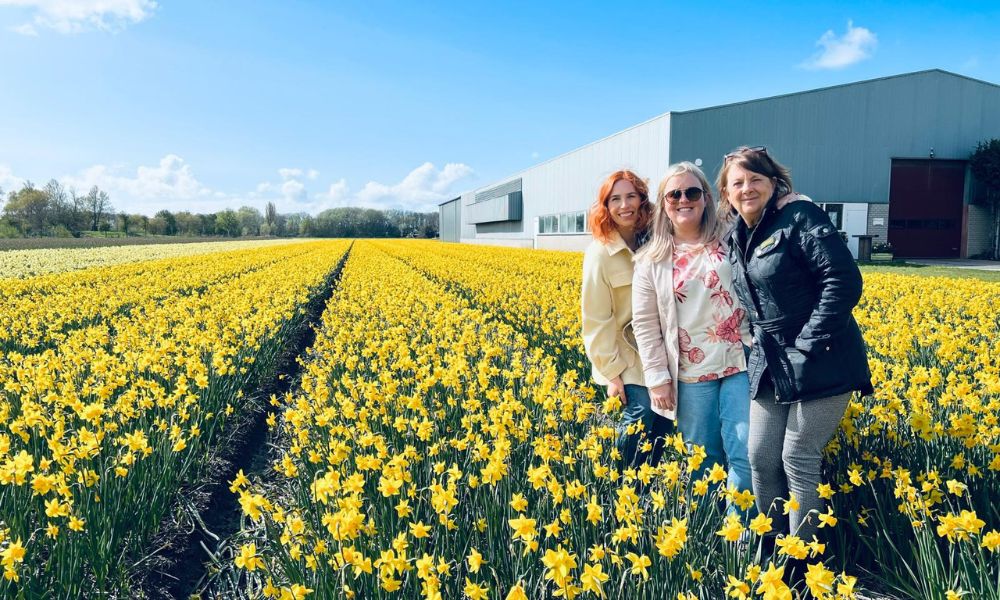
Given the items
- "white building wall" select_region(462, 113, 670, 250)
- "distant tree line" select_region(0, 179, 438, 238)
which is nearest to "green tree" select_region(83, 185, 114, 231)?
"distant tree line" select_region(0, 179, 438, 238)

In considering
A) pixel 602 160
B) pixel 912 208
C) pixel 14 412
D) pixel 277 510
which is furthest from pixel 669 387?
pixel 912 208

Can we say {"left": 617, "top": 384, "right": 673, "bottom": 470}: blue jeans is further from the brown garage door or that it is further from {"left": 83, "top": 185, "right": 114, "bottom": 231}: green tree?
{"left": 83, "top": 185, "right": 114, "bottom": 231}: green tree

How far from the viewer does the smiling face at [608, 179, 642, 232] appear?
2.83 meters

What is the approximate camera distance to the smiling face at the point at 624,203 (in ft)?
9.27

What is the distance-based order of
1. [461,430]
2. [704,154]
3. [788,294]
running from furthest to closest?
[704,154]
[461,430]
[788,294]

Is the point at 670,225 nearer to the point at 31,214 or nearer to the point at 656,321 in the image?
the point at 656,321

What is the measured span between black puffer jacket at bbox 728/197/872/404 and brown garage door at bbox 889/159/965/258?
29191mm

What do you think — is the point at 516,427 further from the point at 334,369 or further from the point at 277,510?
the point at 334,369

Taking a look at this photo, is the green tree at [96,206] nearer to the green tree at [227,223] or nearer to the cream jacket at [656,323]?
the green tree at [227,223]

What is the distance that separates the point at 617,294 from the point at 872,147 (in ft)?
88.6

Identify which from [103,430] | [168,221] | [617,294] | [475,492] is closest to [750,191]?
[617,294]

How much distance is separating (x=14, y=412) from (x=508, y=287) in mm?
6947

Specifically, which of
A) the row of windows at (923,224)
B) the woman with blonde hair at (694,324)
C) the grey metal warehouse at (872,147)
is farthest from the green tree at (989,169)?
the woman with blonde hair at (694,324)

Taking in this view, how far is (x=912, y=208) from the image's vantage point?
→ 26.8 m
